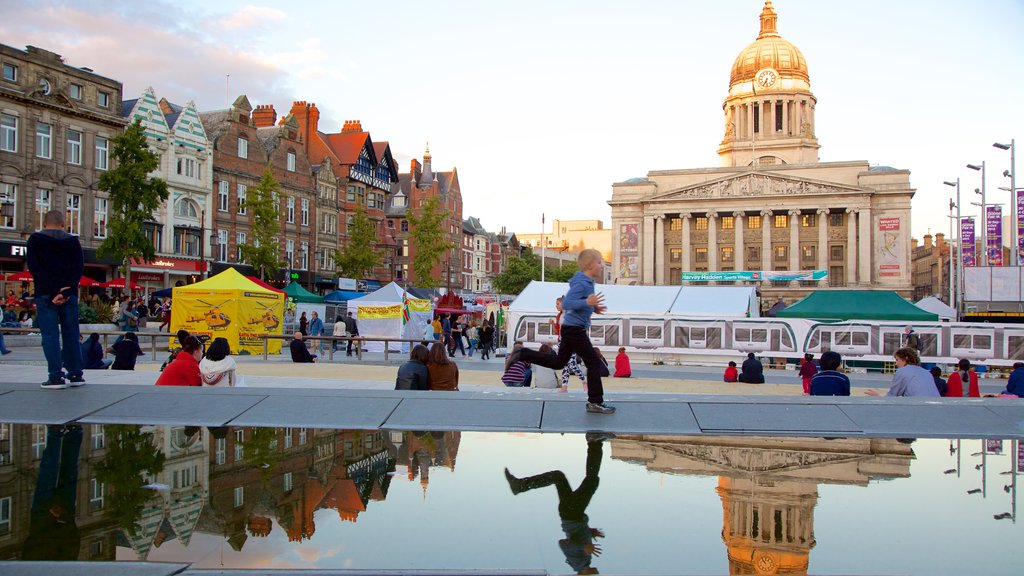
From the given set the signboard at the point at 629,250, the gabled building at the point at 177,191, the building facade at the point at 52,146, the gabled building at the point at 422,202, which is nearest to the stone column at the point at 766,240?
the signboard at the point at 629,250

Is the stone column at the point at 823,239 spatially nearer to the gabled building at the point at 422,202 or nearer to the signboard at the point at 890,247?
the signboard at the point at 890,247

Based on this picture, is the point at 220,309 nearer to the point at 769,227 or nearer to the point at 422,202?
the point at 422,202

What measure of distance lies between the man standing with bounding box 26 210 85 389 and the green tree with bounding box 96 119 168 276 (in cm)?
2909

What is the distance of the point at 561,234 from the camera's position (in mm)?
187000

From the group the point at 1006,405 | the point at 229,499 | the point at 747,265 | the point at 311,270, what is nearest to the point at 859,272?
the point at 747,265

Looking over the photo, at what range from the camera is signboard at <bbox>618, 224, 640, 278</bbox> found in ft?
316

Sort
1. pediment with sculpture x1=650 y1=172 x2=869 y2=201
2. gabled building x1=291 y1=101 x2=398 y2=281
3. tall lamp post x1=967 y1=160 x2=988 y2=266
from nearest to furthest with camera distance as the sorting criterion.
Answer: tall lamp post x1=967 y1=160 x2=988 y2=266
gabled building x1=291 y1=101 x2=398 y2=281
pediment with sculpture x1=650 y1=172 x2=869 y2=201

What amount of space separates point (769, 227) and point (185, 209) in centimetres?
6771

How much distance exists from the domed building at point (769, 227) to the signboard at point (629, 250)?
12 cm

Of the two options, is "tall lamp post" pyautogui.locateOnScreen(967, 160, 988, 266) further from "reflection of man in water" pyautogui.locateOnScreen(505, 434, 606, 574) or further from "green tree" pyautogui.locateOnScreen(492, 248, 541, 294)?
"green tree" pyautogui.locateOnScreen(492, 248, 541, 294)

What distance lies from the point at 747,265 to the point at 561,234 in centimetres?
9349

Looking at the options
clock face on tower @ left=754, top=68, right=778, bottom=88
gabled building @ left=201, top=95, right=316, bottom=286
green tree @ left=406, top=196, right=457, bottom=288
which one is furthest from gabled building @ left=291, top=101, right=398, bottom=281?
clock face on tower @ left=754, top=68, right=778, bottom=88

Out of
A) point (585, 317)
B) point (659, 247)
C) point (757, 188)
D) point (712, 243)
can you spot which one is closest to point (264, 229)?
point (585, 317)

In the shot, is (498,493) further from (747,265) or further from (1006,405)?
(747,265)
